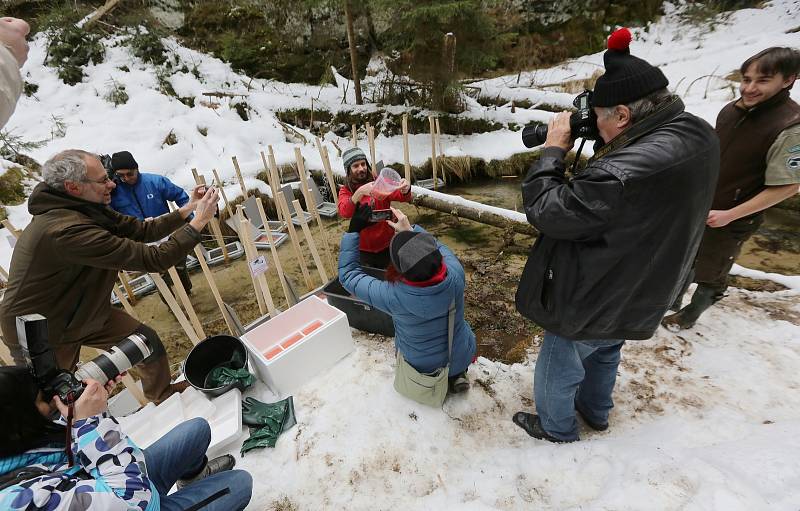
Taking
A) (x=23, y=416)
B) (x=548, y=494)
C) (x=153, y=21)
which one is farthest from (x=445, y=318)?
(x=153, y=21)

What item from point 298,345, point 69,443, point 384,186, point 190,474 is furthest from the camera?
point 384,186

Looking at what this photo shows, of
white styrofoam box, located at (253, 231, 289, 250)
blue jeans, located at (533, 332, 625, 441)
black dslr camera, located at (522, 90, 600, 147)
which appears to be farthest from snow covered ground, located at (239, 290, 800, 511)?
white styrofoam box, located at (253, 231, 289, 250)

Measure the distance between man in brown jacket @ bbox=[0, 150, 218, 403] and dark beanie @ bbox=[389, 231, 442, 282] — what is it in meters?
1.32

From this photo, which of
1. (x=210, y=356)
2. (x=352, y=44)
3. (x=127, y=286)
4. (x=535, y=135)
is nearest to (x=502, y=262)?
(x=535, y=135)

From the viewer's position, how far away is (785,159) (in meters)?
1.86

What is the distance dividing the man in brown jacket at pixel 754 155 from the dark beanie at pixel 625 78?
1.12m

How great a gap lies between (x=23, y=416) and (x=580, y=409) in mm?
2434

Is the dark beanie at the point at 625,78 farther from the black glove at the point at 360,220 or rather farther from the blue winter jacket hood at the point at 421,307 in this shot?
the black glove at the point at 360,220

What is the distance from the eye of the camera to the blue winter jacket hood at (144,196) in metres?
3.38

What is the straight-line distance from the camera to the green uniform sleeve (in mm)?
1826

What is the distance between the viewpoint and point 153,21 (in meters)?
8.71

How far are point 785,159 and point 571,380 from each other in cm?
166

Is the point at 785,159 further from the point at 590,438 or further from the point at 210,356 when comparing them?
the point at 210,356

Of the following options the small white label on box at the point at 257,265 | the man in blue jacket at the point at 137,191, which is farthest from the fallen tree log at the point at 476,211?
the man in blue jacket at the point at 137,191
